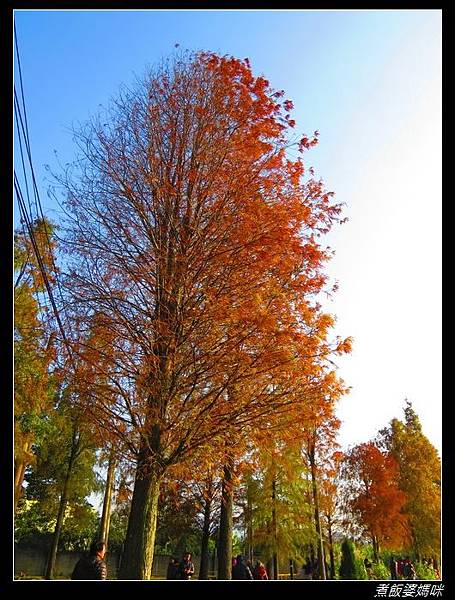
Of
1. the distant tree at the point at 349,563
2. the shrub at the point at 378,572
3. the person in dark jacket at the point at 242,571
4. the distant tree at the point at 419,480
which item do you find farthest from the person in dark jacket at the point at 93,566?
the distant tree at the point at 419,480

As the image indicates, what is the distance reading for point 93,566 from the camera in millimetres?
5965

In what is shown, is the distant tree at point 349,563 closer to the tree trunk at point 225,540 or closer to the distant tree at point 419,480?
the distant tree at point 419,480

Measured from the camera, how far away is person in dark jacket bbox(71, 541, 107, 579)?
590 cm

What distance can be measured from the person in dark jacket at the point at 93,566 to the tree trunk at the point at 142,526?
1.82ft

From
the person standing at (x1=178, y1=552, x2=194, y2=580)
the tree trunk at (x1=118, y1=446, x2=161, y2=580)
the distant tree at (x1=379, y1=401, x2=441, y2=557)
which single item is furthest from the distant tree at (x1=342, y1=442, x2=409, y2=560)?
the tree trunk at (x1=118, y1=446, x2=161, y2=580)

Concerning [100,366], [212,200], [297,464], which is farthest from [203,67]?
[297,464]

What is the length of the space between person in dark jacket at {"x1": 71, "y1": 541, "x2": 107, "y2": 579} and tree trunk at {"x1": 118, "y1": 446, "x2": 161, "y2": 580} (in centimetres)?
55

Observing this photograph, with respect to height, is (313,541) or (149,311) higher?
(149,311)

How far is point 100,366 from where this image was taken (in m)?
7.00

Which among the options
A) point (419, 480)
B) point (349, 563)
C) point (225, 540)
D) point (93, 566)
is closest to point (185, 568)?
point (225, 540)

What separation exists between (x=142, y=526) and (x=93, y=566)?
0.93 meters

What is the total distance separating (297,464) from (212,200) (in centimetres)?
1479
